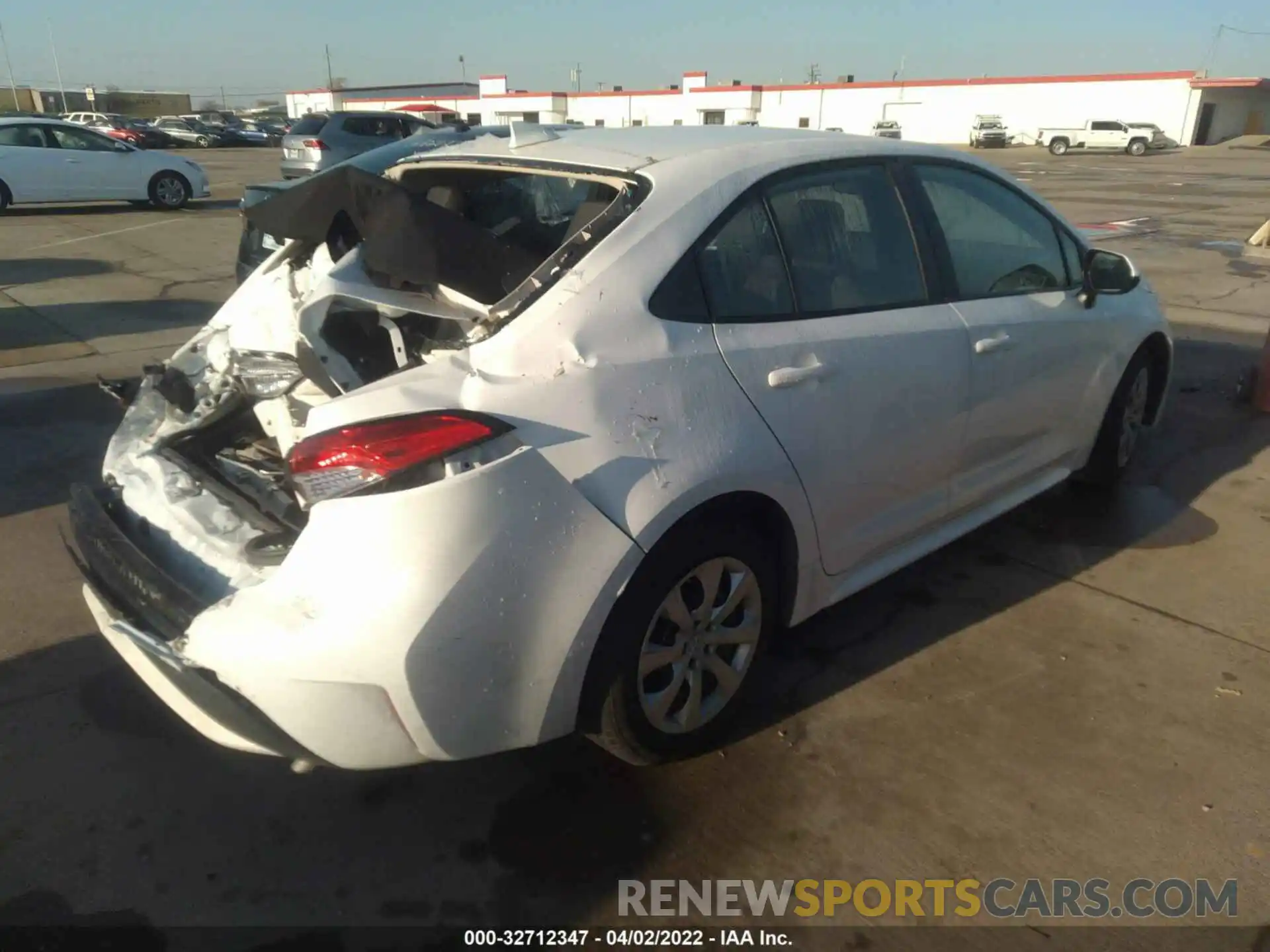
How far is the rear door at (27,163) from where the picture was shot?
15.9 meters

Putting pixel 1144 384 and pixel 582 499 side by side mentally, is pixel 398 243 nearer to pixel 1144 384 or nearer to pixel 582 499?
pixel 582 499

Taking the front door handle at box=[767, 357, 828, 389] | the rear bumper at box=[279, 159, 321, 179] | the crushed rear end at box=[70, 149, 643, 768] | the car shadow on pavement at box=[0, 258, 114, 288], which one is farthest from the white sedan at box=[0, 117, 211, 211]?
the front door handle at box=[767, 357, 828, 389]

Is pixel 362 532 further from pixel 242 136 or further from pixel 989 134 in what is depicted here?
pixel 989 134

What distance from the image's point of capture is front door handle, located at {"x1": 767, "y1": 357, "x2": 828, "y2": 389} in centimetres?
262

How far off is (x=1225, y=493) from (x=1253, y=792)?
2621 mm

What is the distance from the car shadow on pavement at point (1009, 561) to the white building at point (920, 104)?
143 feet

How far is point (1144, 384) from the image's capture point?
4.75m

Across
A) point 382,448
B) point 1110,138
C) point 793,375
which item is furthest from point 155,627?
point 1110,138

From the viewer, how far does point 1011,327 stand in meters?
3.48

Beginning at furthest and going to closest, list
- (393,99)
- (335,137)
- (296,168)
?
(393,99)
(335,137)
(296,168)

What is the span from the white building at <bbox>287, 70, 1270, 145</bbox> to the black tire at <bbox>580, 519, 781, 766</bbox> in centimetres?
4524

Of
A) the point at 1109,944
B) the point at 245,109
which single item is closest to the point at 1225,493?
the point at 1109,944

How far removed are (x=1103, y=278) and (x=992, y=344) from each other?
3.26ft

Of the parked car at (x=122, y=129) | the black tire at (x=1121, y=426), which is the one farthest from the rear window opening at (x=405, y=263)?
the parked car at (x=122, y=129)
